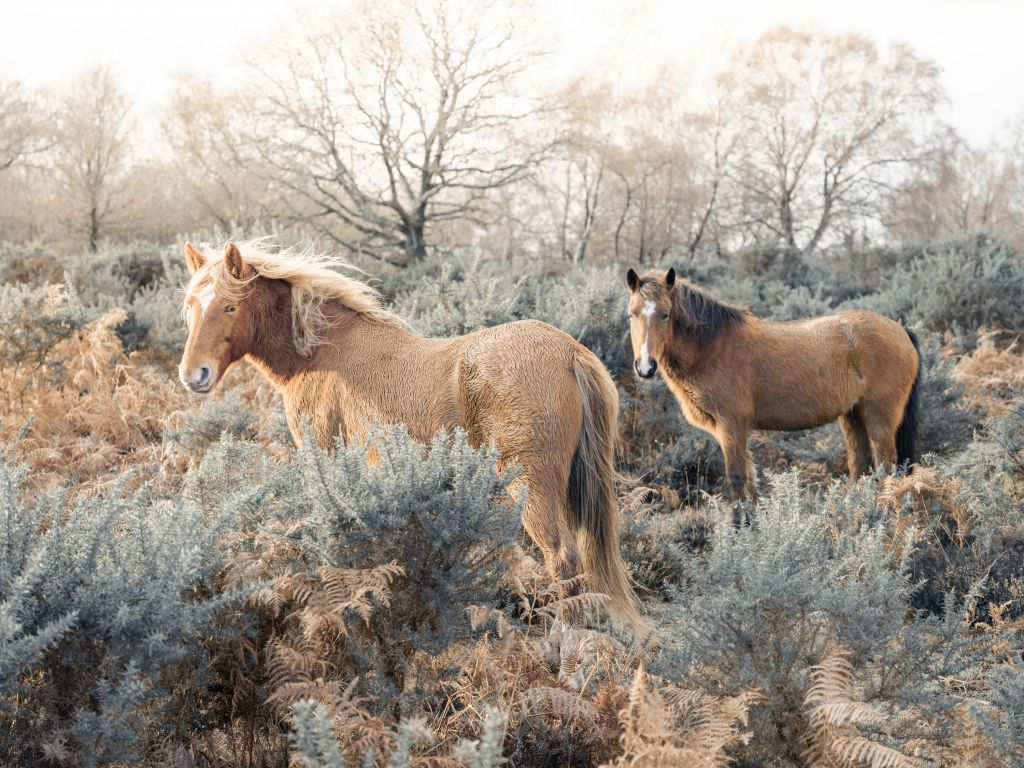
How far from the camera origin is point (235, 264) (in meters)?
4.30

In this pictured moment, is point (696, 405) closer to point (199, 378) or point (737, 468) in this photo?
point (737, 468)

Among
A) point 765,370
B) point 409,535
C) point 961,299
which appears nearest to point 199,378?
point 409,535

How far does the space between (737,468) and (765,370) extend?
2.75 feet

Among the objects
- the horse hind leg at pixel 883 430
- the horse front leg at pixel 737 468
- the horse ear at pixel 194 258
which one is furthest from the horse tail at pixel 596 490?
the horse hind leg at pixel 883 430

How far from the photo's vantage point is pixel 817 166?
108 ft

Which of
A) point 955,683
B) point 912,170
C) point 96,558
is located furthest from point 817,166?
point 96,558

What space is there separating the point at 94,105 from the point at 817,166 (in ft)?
86.5

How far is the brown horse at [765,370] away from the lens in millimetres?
6086

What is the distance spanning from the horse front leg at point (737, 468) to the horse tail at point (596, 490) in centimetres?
212

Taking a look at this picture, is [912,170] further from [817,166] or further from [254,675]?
[254,675]

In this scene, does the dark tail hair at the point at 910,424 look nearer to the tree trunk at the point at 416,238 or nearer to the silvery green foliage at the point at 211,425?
the silvery green foliage at the point at 211,425

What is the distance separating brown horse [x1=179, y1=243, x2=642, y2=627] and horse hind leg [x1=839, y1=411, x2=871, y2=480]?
326cm

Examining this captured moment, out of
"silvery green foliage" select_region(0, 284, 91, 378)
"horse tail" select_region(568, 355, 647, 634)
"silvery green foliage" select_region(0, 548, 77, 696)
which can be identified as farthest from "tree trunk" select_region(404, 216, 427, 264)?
"silvery green foliage" select_region(0, 548, 77, 696)

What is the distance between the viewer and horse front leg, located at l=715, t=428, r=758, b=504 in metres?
5.97
